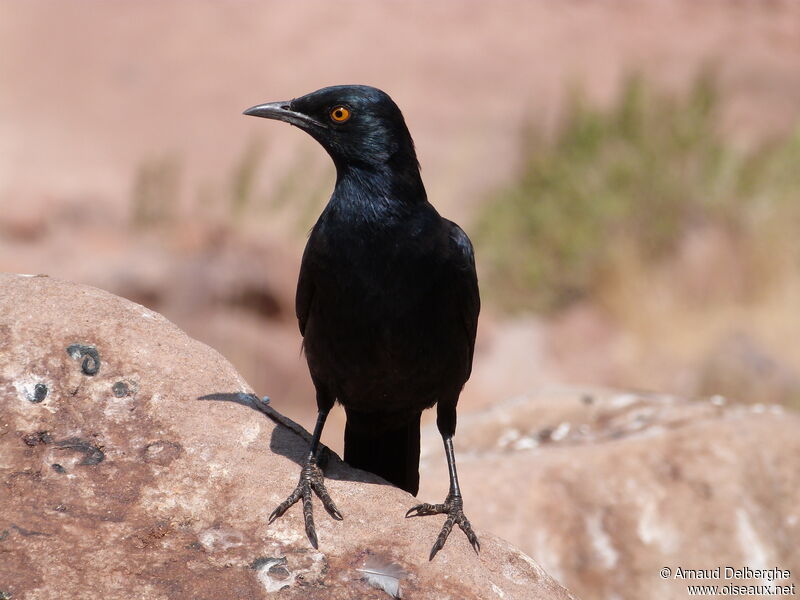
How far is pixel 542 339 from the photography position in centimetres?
1311

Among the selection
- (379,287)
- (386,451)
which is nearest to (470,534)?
(386,451)

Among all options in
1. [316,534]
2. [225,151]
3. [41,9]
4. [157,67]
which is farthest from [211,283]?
[41,9]

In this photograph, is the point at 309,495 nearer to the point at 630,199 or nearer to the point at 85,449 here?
the point at 85,449

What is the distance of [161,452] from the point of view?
3793 mm

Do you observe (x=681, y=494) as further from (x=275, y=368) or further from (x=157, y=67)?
(x=157, y=67)

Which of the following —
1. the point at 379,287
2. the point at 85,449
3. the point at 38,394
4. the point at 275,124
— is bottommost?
the point at 275,124

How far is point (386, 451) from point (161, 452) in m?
1.17

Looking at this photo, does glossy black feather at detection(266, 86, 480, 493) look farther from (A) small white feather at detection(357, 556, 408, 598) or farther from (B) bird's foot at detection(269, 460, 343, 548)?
(A) small white feather at detection(357, 556, 408, 598)

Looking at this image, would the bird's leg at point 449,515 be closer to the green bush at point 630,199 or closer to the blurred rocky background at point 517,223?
the blurred rocky background at point 517,223

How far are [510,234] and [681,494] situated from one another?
8842 millimetres

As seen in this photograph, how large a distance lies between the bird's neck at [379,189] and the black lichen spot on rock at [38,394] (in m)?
1.36

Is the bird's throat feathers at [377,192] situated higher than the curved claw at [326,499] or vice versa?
the bird's throat feathers at [377,192]

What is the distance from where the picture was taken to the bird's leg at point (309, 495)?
363 centimetres

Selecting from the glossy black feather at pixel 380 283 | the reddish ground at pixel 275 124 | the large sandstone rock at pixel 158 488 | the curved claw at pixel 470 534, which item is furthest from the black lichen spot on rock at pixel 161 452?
the reddish ground at pixel 275 124
